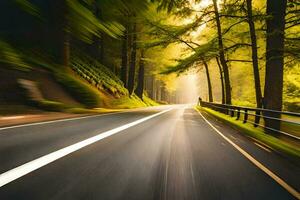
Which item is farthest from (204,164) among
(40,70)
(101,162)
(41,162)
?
(40,70)

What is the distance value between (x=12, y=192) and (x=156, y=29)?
1800 centimetres

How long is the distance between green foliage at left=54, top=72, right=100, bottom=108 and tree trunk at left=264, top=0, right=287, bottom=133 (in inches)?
449

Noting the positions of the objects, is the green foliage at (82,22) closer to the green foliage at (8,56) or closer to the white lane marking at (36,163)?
the green foliage at (8,56)

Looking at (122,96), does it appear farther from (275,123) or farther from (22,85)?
(275,123)

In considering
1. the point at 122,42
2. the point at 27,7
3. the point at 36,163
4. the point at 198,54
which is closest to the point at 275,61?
the point at 198,54

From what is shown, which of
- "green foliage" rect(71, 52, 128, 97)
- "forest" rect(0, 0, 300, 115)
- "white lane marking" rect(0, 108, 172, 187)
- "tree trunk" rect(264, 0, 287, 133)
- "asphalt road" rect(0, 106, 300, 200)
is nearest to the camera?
"asphalt road" rect(0, 106, 300, 200)

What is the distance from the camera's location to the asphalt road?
3.69m

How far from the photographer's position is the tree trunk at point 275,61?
11633 mm

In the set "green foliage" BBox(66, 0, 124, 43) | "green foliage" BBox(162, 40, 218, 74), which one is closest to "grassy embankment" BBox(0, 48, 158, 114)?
"green foliage" BBox(66, 0, 124, 43)

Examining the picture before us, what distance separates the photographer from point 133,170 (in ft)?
15.6

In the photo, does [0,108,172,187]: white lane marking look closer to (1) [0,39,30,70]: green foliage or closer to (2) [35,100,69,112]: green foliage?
(1) [0,39,30,70]: green foliage

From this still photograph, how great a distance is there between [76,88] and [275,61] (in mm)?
12150

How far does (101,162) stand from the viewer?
512 centimetres

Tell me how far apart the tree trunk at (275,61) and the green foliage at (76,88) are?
1142 cm
